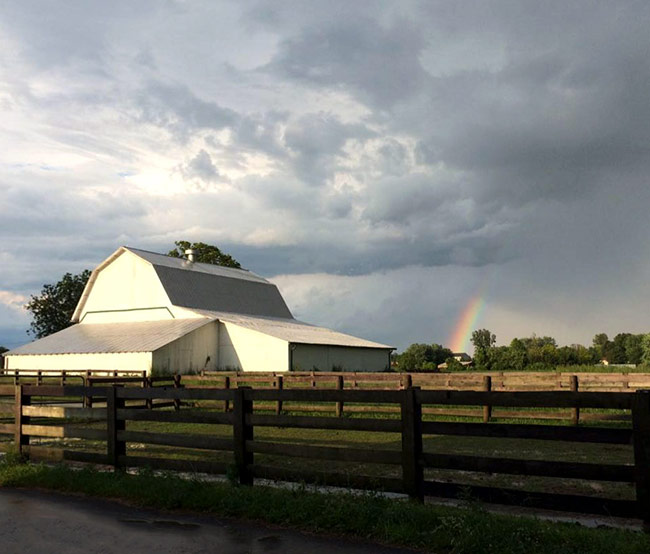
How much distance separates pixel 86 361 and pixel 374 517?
44.1m

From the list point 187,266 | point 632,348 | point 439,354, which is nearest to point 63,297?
point 187,266

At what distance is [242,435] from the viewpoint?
336 inches

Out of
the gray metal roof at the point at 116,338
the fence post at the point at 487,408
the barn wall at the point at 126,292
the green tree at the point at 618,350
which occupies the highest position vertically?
the barn wall at the point at 126,292

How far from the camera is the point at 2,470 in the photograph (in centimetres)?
1041

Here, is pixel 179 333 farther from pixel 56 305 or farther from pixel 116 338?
pixel 56 305

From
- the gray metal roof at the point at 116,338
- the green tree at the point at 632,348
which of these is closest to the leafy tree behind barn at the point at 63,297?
the gray metal roof at the point at 116,338

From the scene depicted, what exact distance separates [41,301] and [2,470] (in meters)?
84.1

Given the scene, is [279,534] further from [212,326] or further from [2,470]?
[212,326]

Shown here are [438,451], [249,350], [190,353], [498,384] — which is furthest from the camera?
[249,350]

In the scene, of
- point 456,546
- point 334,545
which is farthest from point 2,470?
point 456,546

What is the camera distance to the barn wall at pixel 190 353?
44.4m

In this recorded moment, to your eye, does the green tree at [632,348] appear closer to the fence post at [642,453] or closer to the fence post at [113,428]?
the fence post at [113,428]

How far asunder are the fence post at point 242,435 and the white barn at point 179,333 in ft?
120

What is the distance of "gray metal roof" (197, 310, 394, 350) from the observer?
50272mm
